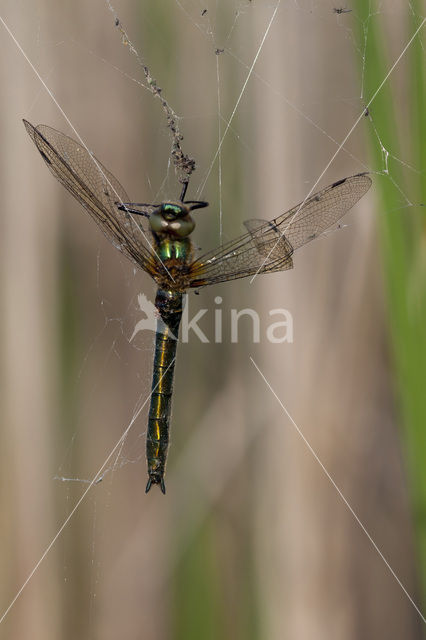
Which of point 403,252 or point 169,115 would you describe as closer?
point 403,252

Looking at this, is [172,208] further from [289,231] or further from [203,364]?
[203,364]

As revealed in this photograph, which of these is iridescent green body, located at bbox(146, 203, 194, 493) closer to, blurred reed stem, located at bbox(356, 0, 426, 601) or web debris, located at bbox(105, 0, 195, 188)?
A: web debris, located at bbox(105, 0, 195, 188)

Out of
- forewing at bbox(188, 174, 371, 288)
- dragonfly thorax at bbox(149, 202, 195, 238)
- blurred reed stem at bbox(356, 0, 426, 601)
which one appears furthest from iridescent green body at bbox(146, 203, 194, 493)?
blurred reed stem at bbox(356, 0, 426, 601)

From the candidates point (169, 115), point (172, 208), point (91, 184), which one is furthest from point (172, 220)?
point (169, 115)

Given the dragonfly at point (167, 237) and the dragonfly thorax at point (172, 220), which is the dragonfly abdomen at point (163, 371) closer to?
the dragonfly at point (167, 237)

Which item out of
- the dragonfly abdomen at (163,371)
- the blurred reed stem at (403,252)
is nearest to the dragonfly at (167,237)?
the dragonfly abdomen at (163,371)

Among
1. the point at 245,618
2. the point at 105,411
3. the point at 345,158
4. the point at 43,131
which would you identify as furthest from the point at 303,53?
the point at 245,618

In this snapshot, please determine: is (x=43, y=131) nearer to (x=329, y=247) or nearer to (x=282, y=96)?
(x=282, y=96)
